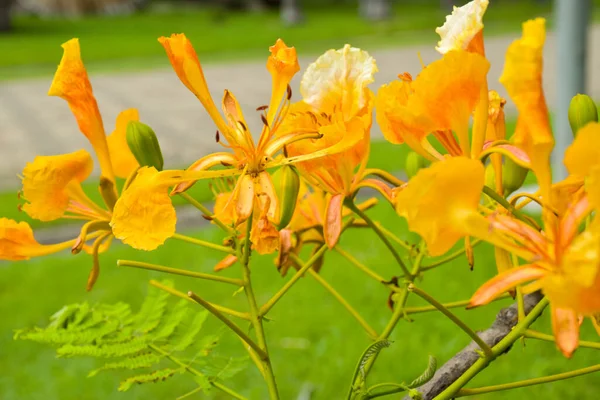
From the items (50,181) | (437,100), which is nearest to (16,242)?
(50,181)

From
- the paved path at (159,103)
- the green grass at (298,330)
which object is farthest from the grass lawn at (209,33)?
the green grass at (298,330)

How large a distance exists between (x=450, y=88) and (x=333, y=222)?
132mm

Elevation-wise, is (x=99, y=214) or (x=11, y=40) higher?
(x=99, y=214)

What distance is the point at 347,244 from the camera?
3.09 m

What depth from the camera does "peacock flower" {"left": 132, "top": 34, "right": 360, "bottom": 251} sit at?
0.49 metres

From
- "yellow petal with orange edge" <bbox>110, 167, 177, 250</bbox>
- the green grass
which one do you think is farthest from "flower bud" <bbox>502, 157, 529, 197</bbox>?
Result: the green grass

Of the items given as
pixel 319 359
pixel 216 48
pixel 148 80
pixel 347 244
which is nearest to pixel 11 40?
pixel 216 48

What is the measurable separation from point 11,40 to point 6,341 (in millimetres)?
10411

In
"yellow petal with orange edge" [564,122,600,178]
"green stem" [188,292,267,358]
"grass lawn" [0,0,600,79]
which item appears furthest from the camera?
"grass lawn" [0,0,600,79]

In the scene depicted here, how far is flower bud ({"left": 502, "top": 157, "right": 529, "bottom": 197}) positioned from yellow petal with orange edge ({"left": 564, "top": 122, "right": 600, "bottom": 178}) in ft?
0.63

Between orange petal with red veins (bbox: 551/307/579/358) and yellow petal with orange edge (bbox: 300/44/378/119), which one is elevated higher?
yellow petal with orange edge (bbox: 300/44/378/119)

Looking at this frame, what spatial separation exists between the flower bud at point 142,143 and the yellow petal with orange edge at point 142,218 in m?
0.10

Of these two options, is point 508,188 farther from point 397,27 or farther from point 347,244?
point 397,27

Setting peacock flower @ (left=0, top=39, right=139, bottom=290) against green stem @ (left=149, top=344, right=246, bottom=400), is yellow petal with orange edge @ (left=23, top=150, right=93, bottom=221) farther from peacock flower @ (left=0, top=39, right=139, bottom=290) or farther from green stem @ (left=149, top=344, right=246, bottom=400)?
green stem @ (left=149, top=344, right=246, bottom=400)
